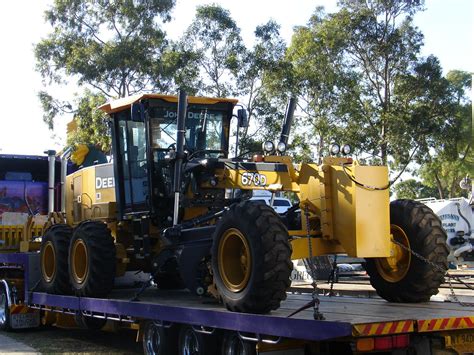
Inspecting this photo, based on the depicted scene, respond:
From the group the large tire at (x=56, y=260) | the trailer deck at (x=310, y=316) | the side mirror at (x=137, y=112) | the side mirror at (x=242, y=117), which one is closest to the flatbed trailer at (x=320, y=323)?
the trailer deck at (x=310, y=316)

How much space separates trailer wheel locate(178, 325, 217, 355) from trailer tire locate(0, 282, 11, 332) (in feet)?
18.3

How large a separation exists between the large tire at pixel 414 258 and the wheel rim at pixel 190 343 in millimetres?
2212

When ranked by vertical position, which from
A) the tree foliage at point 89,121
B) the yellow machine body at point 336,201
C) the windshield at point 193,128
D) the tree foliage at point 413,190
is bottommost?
the yellow machine body at point 336,201

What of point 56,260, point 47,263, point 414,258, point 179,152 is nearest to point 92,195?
point 47,263

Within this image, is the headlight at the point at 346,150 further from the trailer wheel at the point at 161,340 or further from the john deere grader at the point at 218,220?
the trailer wheel at the point at 161,340

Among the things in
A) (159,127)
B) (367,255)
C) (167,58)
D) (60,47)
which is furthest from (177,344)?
(60,47)

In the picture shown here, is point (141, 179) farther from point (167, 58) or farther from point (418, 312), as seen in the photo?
point (167, 58)

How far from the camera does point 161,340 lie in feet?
25.6

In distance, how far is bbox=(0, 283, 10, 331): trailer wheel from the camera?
39.9 feet

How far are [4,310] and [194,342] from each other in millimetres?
6217

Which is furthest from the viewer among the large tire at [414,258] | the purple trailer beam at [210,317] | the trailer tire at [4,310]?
the trailer tire at [4,310]

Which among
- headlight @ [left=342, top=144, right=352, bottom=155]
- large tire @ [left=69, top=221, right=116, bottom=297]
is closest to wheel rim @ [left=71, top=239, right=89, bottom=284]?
large tire @ [left=69, top=221, right=116, bottom=297]

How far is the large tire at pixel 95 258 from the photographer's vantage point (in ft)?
30.5

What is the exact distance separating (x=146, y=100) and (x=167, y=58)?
810 inches
